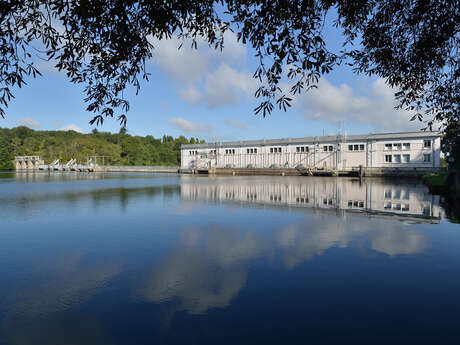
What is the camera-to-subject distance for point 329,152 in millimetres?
65125

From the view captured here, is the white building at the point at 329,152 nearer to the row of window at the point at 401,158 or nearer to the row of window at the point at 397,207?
the row of window at the point at 401,158

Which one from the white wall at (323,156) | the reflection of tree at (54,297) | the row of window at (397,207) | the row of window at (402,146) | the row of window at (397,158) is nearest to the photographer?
the reflection of tree at (54,297)

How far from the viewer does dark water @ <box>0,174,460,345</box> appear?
5574 millimetres

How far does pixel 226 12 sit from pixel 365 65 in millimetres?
4368

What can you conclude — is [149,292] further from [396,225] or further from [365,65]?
[396,225]

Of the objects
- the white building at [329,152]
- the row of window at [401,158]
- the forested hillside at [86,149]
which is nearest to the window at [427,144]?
the white building at [329,152]

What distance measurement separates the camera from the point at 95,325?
579cm

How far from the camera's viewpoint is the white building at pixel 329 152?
55.4 metres

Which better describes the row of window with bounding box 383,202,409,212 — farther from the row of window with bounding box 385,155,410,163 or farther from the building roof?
the row of window with bounding box 385,155,410,163

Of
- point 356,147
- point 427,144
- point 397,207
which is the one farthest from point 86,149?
point 397,207

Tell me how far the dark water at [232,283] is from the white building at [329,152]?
46.5m

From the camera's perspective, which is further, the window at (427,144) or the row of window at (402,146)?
the row of window at (402,146)

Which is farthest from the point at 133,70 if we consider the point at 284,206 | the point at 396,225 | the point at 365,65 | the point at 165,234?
the point at 284,206

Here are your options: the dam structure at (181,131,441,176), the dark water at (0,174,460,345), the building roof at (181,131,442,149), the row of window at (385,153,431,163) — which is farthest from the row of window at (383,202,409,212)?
the row of window at (385,153,431,163)
